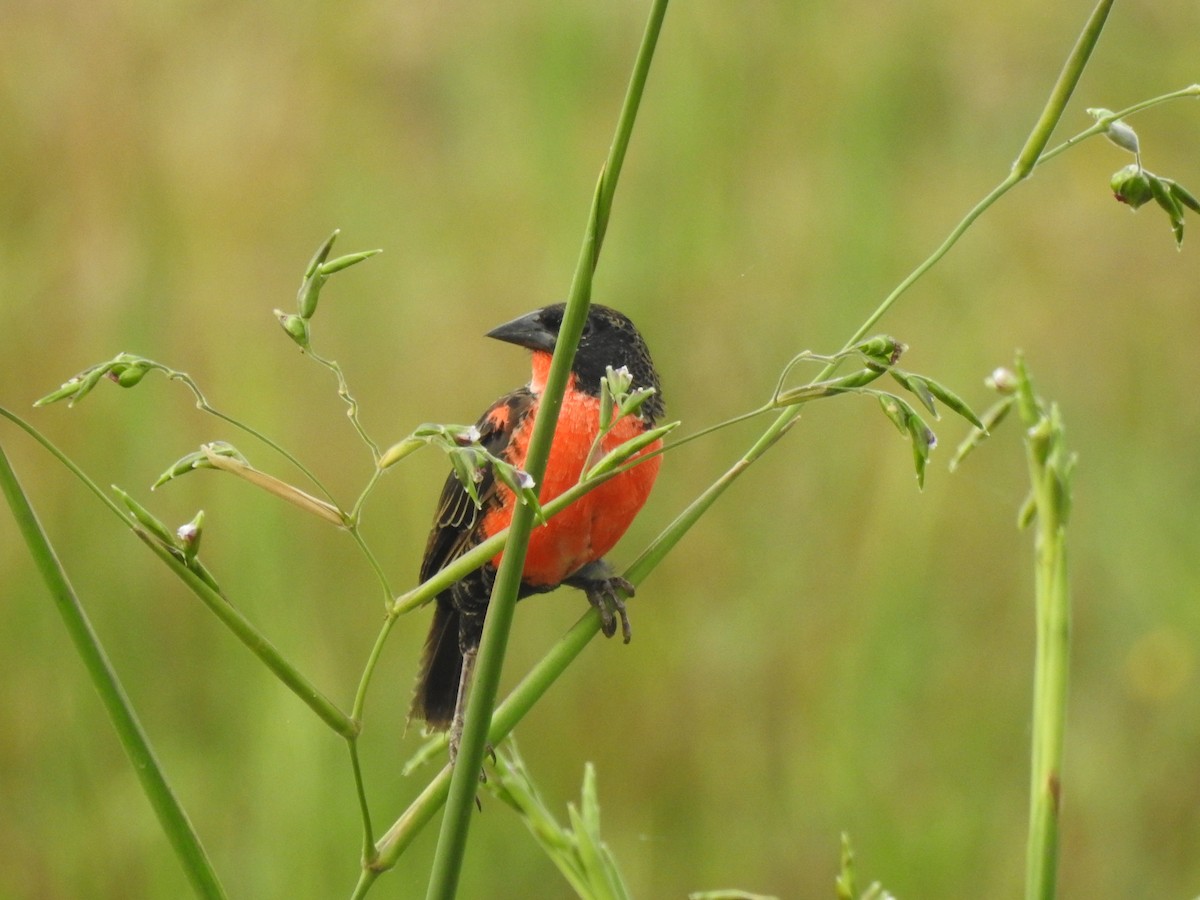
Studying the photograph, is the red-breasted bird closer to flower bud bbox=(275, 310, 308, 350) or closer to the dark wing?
the dark wing

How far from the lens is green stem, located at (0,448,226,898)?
816 millimetres

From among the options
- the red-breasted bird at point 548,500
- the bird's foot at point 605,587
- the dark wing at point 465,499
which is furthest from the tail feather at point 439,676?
the bird's foot at point 605,587

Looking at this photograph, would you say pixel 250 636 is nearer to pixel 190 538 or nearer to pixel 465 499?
pixel 190 538

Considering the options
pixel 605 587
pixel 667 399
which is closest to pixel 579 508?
pixel 605 587

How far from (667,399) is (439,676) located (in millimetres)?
865

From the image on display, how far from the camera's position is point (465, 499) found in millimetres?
2281

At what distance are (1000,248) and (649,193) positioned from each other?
988 millimetres

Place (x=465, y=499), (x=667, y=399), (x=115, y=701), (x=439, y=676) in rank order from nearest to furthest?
(x=115, y=701) → (x=465, y=499) → (x=439, y=676) → (x=667, y=399)

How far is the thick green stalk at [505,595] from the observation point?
812mm

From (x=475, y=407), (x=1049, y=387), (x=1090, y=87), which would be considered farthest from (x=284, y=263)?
(x=1090, y=87)

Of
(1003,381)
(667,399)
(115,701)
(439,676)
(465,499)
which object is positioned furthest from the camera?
(667,399)

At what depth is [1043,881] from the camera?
0.87 meters

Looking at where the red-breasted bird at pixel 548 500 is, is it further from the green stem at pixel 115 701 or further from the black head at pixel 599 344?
the green stem at pixel 115 701

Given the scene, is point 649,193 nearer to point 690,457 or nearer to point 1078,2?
point 690,457
